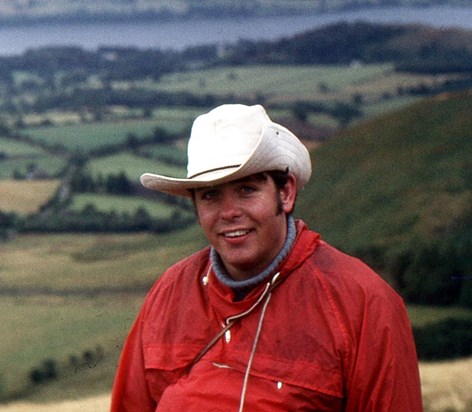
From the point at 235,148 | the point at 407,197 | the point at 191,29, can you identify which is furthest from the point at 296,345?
the point at 191,29

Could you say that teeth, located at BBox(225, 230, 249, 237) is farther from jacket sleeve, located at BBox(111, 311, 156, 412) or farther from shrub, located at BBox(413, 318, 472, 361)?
shrub, located at BBox(413, 318, 472, 361)

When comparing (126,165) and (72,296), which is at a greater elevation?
(126,165)

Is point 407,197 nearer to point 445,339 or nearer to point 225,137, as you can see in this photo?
point 445,339

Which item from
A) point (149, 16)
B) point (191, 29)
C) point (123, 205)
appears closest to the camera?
point (123, 205)

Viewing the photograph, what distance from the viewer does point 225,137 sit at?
3051 millimetres

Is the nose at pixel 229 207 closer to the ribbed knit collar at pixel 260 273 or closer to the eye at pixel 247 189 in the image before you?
the eye at pixel 247 189

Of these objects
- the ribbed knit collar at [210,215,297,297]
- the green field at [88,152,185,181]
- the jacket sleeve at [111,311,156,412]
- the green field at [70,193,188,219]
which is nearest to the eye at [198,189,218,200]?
the ribbed knit collar at [210,215,297,297]

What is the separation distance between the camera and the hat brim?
9.73 ft

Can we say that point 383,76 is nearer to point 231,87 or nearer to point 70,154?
Result: point 231,87

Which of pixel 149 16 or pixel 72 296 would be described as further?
pixel 149 16

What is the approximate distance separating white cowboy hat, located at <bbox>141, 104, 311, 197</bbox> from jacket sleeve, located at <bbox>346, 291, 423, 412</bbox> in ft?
1.62

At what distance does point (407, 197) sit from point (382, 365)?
7268mm

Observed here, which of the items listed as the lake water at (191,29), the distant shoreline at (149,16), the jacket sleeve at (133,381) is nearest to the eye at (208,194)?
the jacket sleeve at (133,381)

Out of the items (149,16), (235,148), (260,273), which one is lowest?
(260,273)
